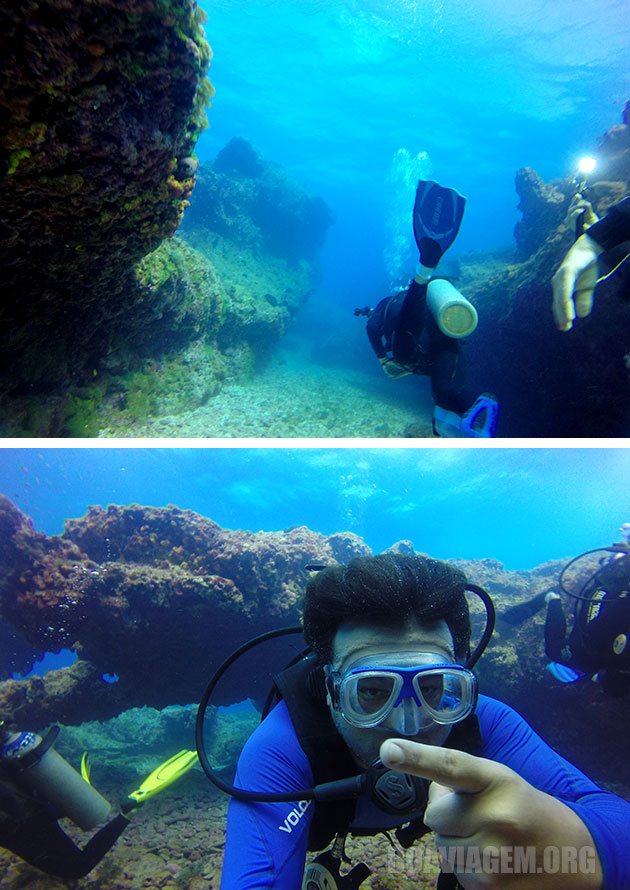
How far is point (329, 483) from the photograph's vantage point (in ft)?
80.7

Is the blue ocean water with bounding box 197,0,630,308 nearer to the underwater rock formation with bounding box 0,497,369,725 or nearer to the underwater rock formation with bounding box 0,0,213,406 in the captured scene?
the underwater rock formation with bounding box 0,497,369,725

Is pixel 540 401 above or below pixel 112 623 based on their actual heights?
above

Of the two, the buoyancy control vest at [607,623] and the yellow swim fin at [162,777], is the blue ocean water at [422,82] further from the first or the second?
the yellow swim fin at [162,777]

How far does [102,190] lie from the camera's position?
280 cm

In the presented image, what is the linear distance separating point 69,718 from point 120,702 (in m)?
0.87

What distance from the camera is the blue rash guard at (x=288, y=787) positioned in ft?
5.74

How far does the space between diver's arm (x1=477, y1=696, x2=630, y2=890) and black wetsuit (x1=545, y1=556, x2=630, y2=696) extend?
3450mm

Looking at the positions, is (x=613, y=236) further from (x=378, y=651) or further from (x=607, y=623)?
(x=607, y=623)

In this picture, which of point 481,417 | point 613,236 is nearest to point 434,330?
point 481,417

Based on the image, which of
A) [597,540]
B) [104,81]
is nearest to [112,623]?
[104,81]

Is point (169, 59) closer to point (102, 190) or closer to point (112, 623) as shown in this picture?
point (102, 190)

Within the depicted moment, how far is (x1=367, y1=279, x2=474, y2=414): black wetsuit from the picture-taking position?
16.7ft

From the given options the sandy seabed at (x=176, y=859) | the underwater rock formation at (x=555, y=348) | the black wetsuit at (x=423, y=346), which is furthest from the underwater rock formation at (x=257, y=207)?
the sandy seabed at (x=176, y=859)

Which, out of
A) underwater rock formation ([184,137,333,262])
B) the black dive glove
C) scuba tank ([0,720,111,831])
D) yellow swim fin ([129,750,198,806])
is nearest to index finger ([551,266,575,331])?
the black dive glove
